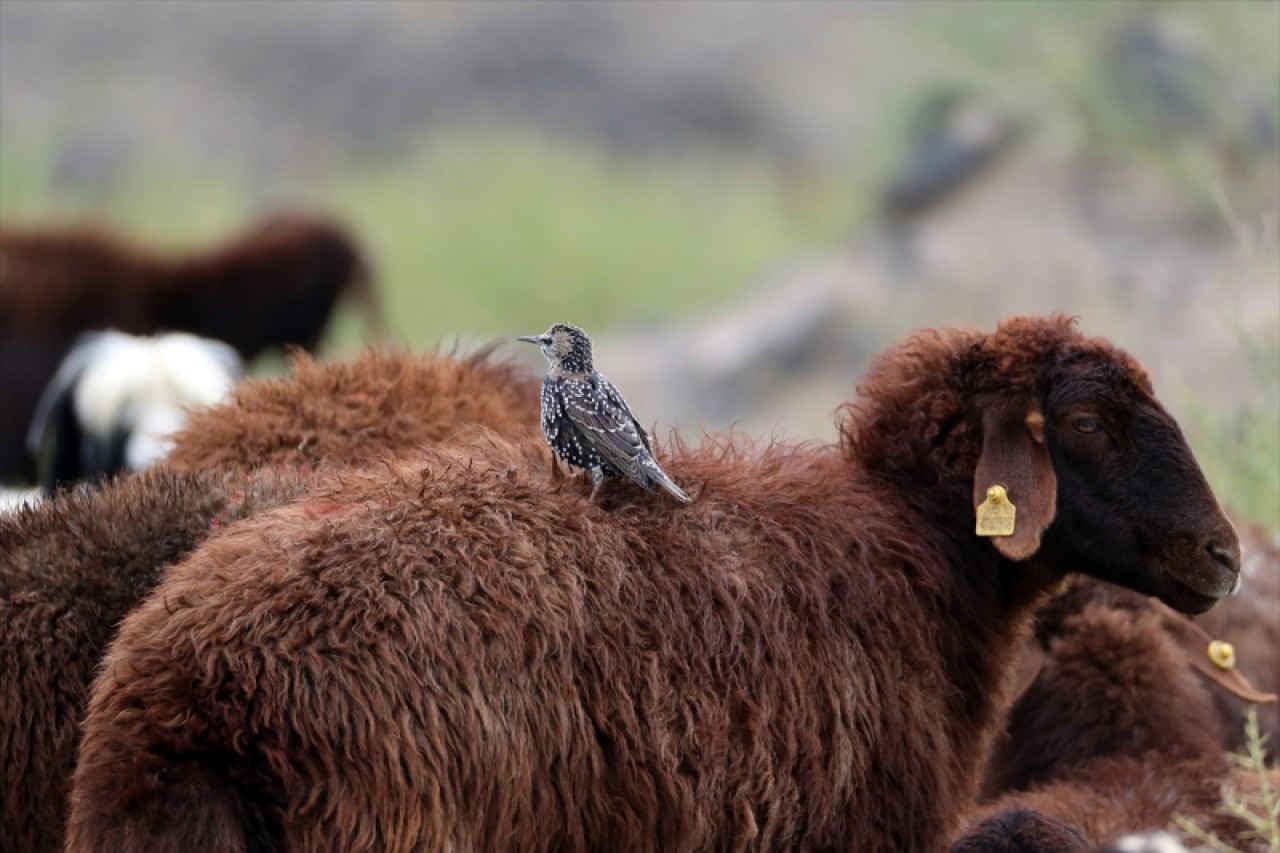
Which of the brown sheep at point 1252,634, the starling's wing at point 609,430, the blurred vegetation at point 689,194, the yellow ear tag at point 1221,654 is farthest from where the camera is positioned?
the blurred vegetation at point 689,194

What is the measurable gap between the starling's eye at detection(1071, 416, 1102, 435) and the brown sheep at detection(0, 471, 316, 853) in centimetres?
207

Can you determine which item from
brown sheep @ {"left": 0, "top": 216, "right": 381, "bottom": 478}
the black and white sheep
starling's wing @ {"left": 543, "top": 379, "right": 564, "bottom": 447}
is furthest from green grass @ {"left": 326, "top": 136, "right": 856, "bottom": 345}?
starling's wing @ {"left": 543, "top": 379, "right": 564, "bottom": 447}

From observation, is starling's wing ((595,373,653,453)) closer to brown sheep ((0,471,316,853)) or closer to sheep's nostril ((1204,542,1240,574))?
brown sheep ((0,471,316,853))

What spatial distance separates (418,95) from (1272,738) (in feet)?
93.4

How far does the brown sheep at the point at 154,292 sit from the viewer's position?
395 inches

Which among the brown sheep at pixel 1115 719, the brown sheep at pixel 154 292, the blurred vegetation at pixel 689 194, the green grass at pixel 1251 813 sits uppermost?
the blurred vegetation at pixel 689 194

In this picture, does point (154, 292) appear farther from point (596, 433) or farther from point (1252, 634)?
point (596, 433)

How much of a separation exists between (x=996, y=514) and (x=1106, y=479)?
322 millimetres

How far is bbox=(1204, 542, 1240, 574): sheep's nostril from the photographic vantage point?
434 cm

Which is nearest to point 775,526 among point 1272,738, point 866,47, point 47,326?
point 1272,738

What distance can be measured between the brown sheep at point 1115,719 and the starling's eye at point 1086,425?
1.10m

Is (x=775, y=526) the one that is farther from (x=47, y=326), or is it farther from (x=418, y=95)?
(x=418, y=95)

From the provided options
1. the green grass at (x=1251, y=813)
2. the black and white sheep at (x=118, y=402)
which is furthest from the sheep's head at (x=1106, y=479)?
the black and white sheep at (x=118, y=402)

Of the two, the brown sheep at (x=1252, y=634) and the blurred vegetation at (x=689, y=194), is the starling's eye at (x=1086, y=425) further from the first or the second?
the blurred vegetation at (x=689, y=194)
